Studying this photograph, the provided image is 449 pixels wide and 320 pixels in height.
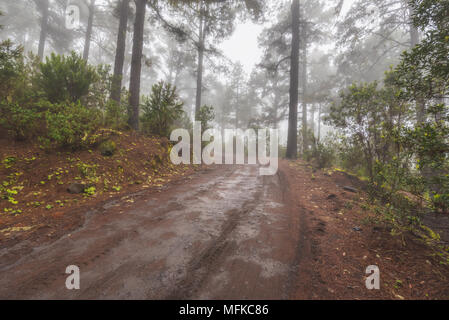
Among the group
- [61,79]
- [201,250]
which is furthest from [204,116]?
[201,250]

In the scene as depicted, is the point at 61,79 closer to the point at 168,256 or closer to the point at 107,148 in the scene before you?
the point at 107,148

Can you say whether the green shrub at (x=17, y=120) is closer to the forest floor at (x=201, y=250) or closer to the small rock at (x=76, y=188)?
the forest floor at (x=201, y=250)

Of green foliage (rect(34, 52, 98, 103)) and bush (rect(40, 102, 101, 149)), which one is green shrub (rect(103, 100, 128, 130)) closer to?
green foliage (rect(34, 52, 98, 103))

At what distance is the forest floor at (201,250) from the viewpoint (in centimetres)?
150

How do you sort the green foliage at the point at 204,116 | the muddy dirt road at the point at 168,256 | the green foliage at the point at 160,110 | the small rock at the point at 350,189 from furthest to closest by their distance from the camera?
the green foliage at the point at 204,116
the green foliage at the point at 160,110
the small rock at the point at 350,189
the muddy dirt road at the point at 168,256

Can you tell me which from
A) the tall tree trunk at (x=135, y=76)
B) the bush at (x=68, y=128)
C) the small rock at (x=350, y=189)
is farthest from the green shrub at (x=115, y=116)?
the small rock at (x=350, y=189)

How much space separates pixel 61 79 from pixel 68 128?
7.53ft

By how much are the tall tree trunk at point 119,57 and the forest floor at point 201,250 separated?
399cm

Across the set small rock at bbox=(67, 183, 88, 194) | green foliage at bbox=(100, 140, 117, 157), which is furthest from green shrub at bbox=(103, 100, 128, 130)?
small rock at bbox=(67, 183, 88, 194)

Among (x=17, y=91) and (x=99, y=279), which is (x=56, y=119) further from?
(x=99, y=279)

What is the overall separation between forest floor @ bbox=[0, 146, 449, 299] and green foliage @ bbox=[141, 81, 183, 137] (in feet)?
10.9

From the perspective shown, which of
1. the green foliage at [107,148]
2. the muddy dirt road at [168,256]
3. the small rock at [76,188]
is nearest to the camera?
the muddy dirt road at [168,256]

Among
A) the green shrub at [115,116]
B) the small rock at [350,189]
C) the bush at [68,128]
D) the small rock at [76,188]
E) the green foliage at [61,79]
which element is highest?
the green foliage at [61,79]

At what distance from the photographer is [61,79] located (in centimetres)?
501
